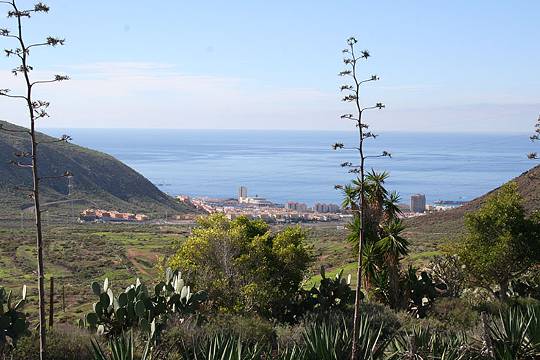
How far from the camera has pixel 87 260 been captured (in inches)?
1393

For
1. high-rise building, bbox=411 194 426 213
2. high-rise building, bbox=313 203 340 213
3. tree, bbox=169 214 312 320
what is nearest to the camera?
tree, bbox=169 214 312 320

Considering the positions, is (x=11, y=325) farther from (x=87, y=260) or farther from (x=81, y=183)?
(x=81, y=183)

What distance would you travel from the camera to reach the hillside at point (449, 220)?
3784 cm

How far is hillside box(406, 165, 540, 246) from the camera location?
124 ft

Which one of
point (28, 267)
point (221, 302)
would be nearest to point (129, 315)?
point (221, 302)

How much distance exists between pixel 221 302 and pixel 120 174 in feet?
253

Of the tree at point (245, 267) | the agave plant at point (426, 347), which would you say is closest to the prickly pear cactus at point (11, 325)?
the tree at point (245, 267)

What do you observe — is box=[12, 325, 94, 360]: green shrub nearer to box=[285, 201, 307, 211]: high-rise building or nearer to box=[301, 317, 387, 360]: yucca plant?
box=[301, 317, 387, 360]: yucca plant

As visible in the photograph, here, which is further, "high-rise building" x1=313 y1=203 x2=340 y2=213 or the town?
"high-rise building" x1=313 y1=203 x2=340 y2=213

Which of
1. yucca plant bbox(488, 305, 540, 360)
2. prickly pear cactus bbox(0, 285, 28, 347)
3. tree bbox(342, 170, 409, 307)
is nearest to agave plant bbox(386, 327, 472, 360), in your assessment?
yucca plant bbox(488, 305, 540, 360)

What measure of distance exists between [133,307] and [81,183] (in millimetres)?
72301

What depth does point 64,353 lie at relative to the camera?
33.8 feet

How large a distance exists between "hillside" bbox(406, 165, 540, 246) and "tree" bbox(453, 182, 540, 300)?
15.7 meters

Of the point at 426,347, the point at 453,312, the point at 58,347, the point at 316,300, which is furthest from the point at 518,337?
the point at 58,347
